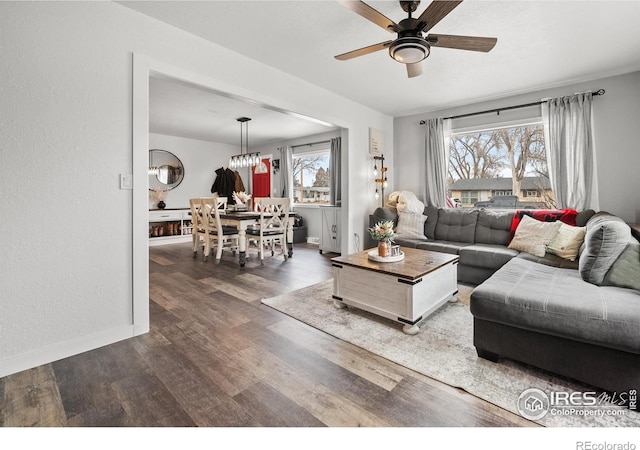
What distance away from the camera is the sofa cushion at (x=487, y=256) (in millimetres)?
3367

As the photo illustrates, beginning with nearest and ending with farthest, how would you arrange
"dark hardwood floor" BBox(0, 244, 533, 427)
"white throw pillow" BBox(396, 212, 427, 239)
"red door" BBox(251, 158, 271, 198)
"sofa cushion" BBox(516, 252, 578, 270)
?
1. "dark hardwood floor" BBox(0, 244, 533, 427)
2. "sofa cushion" BBox(516, 252, 578, 270)
3. "white throw pillow" BBox(396, 212, 427, 239)
4. "red door" BBox(251, 158, 271, 198)

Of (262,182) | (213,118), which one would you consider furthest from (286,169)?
(213,118)

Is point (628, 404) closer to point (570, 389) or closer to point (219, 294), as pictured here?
point (570, 389)

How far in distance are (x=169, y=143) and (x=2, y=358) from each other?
6094 mm

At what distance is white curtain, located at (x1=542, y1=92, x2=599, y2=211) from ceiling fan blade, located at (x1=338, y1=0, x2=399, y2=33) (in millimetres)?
3087

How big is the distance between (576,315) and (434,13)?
1.97 m

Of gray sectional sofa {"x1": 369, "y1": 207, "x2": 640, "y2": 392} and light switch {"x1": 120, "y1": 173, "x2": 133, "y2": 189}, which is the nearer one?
gray sectional sofa {"x1": 369, "y1": 207, "x2": 640, "y2": 392}

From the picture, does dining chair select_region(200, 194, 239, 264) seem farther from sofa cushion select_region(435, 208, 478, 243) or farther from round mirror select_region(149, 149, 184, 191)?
sofa cushion select_region(435, 208, 478, 243)

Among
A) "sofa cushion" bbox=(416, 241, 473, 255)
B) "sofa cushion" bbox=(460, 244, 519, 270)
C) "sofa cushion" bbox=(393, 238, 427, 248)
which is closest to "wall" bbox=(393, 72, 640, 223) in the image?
"sofa cushion" bbox=(460, 244, 519, 270)

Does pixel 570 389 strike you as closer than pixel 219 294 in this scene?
Yes

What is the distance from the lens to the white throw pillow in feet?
14.7

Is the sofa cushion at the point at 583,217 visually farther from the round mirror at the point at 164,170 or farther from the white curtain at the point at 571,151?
the round mirror at the point at 164,170

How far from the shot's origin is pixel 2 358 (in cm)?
183
